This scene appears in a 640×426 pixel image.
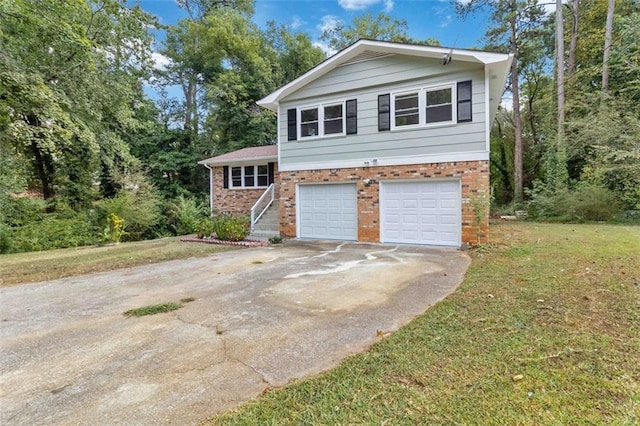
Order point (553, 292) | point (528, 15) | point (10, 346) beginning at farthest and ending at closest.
Result: point (528, 15), point (553, 292), point (10, 346)

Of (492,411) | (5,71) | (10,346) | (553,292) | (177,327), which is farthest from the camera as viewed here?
(5,71)

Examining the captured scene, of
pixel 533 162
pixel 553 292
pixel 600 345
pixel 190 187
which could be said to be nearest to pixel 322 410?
pixel 600 345

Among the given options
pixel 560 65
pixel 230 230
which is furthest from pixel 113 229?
pixel 560 65

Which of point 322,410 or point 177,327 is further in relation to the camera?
point 177,327

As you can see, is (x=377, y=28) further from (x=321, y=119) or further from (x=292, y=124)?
(x=321, y=119)

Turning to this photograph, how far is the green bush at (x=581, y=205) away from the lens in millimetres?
13156

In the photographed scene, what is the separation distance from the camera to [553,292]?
443 centimetres

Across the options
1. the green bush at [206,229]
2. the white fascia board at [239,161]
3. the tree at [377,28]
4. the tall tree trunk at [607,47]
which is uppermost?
the tree at [377,28]

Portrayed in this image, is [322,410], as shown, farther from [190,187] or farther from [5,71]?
[190,187]

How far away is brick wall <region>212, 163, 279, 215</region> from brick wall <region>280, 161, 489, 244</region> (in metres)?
4.26

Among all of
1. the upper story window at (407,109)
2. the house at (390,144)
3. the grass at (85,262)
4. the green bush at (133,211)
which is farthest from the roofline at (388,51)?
the green bush at (133,211)

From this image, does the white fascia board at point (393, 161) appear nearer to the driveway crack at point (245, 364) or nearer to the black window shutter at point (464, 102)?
the black window shutter at point (464, 102)

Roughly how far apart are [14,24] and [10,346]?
37.4 ft

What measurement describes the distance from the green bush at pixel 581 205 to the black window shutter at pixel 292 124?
38.1 feet
